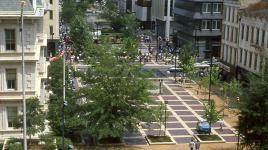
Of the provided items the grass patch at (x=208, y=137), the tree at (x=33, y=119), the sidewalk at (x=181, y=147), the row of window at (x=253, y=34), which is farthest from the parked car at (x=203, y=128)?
the row of window at (x=253, y=34)

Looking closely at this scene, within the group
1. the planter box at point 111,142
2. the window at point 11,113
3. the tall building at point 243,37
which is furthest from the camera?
the tall building at point 243,37

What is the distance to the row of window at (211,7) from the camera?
8788cm

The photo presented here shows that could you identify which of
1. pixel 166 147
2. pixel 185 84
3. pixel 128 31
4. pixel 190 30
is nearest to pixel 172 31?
pixel 128 31

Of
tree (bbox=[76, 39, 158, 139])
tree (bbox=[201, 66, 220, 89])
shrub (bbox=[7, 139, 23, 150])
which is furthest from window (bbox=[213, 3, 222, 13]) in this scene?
shrub (bbox=[7, 139, 23, 150])

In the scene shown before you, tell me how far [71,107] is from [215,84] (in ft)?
86.3

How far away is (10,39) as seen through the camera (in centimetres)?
3812

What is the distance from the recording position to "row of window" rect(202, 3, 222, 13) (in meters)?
87.9

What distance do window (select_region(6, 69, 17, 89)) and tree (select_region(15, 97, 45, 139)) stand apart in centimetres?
219

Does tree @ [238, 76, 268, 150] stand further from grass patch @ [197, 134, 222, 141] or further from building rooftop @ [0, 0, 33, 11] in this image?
building rooftop @ [0, 0, 33, 11]

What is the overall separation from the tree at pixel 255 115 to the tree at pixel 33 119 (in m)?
14.7

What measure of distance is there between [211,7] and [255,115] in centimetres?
5331

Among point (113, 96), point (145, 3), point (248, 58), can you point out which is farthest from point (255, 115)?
point (145, 3)

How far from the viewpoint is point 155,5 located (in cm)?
11788

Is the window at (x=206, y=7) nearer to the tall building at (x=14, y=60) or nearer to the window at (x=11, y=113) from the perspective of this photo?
the tall building at (x=14, y=60)
